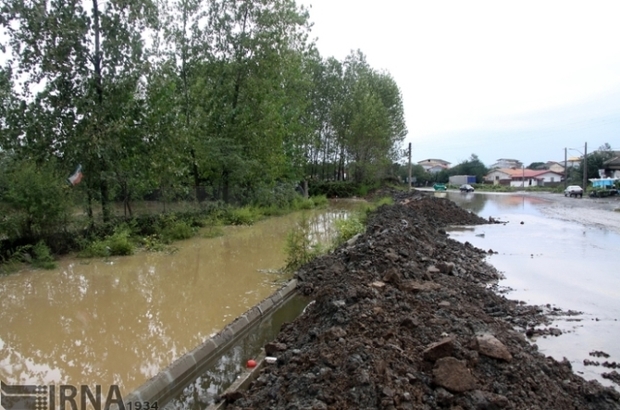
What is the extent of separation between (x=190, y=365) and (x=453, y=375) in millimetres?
3023

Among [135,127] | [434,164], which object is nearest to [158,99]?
[135,127]

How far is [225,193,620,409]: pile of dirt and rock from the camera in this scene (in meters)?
3.92

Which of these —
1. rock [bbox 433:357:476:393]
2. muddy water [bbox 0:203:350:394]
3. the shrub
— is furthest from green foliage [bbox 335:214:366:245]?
rock [bbox 433:357:476:393]

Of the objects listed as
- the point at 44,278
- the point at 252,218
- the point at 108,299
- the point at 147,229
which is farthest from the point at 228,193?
the point at 108,299

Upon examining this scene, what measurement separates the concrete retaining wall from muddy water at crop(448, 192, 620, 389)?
421cm

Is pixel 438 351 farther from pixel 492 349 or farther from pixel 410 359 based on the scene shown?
pixel 492 349

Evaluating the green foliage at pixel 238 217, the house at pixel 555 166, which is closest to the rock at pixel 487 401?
the green foliage at pixel 238 217

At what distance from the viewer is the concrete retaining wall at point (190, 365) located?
4712mm

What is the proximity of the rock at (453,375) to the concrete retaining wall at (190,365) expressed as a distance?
9.08ft

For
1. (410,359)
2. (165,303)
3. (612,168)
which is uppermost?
(612,168)

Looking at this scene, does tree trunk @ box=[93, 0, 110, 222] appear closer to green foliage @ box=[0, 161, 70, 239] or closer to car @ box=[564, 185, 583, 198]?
green foliage @ box=[0, 161, 70, 239]

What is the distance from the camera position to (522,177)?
9644cm

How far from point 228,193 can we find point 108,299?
610 inches

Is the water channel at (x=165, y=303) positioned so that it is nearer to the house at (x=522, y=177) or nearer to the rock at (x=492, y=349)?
the rock at (x=492, y=349)
